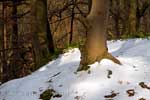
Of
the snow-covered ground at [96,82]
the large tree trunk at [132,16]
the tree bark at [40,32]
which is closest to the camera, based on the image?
the snow-covered ground at [96,82]

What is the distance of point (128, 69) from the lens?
8.81m

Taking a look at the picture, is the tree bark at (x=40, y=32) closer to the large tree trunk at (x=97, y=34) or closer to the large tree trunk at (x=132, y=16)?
the large tree trunk at (x=97, y=34)

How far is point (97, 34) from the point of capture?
9.09 m

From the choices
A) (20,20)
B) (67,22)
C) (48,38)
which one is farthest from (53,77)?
(67,22)

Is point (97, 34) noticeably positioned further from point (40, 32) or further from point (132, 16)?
point (132, 16)

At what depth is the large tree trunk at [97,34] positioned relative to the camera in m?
9.02

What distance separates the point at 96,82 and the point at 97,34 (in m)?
1.22

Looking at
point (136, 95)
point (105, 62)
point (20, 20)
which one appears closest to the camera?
point (136, 95)

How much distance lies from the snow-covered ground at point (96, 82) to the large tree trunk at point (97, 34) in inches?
6.7

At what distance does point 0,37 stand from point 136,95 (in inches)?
552

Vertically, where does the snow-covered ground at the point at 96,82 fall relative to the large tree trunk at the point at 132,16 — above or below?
below

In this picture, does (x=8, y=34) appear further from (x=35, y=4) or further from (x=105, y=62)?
(x=105, y=62)

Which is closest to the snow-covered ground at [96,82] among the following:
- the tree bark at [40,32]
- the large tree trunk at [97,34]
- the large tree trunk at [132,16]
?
the large tree trunk at [97,34]

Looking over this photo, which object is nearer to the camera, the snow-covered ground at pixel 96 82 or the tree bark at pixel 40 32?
the snow-covered ground at pixel 96 82
